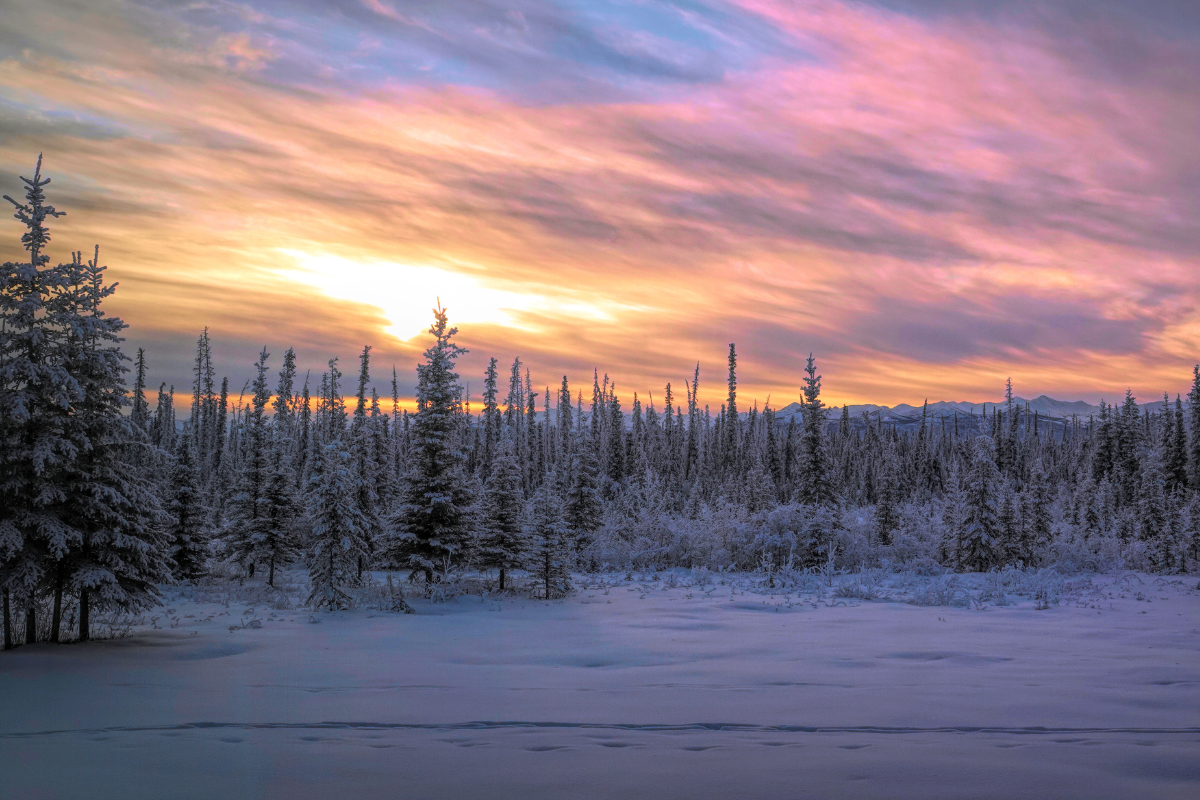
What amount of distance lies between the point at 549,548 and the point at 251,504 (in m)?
17.0

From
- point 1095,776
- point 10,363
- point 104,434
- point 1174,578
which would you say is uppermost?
point 10,363

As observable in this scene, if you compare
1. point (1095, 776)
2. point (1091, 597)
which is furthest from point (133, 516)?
point (1091, 597)

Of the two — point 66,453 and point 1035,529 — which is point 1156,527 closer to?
point 1035,529

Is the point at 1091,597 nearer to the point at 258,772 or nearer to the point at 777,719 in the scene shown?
the point at 777,719

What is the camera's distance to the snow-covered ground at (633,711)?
5.04 m

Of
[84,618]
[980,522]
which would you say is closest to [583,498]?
[980,522]

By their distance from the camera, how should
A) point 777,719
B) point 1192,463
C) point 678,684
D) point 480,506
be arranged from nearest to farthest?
point 777,719 → point 678,684 → point 480,506 → point 1192,463

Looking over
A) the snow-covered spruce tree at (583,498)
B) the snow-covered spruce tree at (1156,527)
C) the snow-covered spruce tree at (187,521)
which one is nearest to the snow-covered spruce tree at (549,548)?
the snow-covered spruce tree at (583,498)

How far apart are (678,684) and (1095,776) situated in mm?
4272

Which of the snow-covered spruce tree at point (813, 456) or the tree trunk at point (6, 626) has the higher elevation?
the snow-covered spruce tree at point (813, 456)

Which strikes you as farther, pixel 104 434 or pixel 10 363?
pixel 104 434

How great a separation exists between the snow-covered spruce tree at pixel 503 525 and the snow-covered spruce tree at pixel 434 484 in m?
1.05

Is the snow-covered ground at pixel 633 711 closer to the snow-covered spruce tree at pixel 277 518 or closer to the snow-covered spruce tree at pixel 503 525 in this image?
the snow-covered spruce tree at pixel 503 525

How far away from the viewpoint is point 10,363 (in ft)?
38.1
